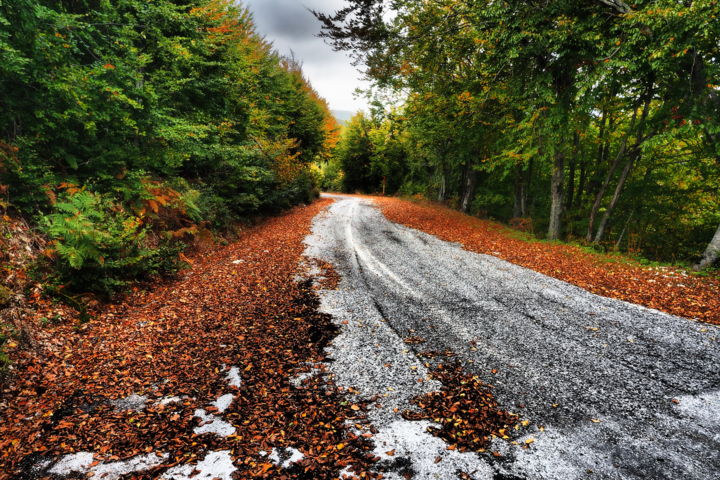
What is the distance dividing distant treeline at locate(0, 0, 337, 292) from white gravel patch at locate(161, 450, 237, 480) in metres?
3.96

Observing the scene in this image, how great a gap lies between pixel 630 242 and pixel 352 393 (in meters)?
15.0

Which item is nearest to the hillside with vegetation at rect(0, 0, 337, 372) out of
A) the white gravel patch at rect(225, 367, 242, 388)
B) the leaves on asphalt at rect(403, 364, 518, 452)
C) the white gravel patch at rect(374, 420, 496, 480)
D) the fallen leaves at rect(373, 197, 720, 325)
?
the white gravel patch at rect(225, 367, 242, 388)

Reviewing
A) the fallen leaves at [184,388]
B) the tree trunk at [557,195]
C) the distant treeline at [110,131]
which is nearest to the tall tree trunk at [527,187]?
the tree trunk at [557,195]

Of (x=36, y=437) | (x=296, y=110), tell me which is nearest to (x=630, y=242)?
(x=36, y=437)

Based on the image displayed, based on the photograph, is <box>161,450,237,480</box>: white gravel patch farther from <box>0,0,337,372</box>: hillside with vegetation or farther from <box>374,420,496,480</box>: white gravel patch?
<box>0,0,337,372</box>: hillside with vegetation

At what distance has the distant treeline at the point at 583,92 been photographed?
23.5 feet

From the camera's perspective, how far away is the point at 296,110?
2170 centimetres

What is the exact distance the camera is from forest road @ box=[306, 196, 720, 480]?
2.50 metres

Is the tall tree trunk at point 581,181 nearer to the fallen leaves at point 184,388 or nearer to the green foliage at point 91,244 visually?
the fallen leaves at point 184,388

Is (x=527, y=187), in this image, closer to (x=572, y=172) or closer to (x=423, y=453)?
(x=572, y=172)

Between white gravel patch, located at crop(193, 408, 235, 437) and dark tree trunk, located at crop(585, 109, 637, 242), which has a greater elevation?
dark tree trunk, located at crop(585, 109, 637, 242)

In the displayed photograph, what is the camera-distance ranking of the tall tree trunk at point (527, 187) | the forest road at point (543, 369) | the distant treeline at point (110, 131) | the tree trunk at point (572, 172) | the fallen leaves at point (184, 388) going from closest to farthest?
the forest road at point (543, 369) < the fallen leaves at point (184, 388) < the distant treeline at point (110, 131) < the tree trunk at point (572, 172) < the tall tree trunk at point (527, 187)

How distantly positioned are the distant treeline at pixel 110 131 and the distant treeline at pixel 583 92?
5.17 m

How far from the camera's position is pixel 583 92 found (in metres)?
7.74
